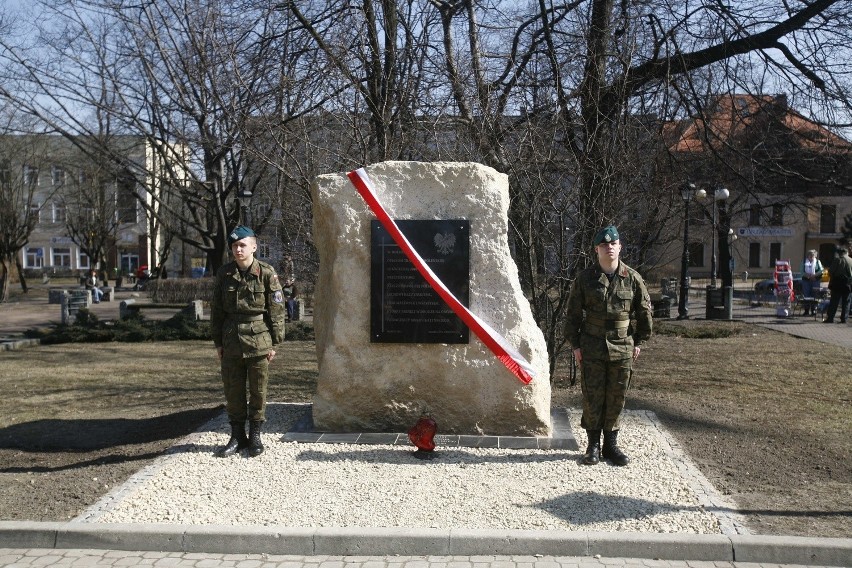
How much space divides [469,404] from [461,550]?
2299mm

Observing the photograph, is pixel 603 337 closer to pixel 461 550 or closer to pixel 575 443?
pixel 575 443

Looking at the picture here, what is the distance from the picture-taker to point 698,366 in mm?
12273

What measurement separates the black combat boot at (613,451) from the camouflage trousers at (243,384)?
9.64 feet

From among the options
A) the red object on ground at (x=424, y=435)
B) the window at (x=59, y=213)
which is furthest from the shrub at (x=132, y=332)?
the window at (x=59, y=213)

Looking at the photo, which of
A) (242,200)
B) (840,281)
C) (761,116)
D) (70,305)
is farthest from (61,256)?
(761,116)

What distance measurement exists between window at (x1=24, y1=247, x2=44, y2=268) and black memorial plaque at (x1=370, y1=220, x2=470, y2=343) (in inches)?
2766

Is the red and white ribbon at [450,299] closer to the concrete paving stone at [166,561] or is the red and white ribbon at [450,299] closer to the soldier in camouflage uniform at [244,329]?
the soldier in camouflage uniform at [244,329]

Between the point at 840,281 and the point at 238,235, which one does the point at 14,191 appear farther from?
the point at 840,281

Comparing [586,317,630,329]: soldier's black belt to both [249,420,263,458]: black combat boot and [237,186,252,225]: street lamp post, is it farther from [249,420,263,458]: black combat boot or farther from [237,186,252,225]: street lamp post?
[237,186,252,225]: street lamp post

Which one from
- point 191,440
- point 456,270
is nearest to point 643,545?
point 456,270

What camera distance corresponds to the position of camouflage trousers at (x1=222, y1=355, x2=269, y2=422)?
6367 millimetres

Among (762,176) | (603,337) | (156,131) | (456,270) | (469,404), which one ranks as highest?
(156,131)

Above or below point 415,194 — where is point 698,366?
below

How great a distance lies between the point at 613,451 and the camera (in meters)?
6.18
